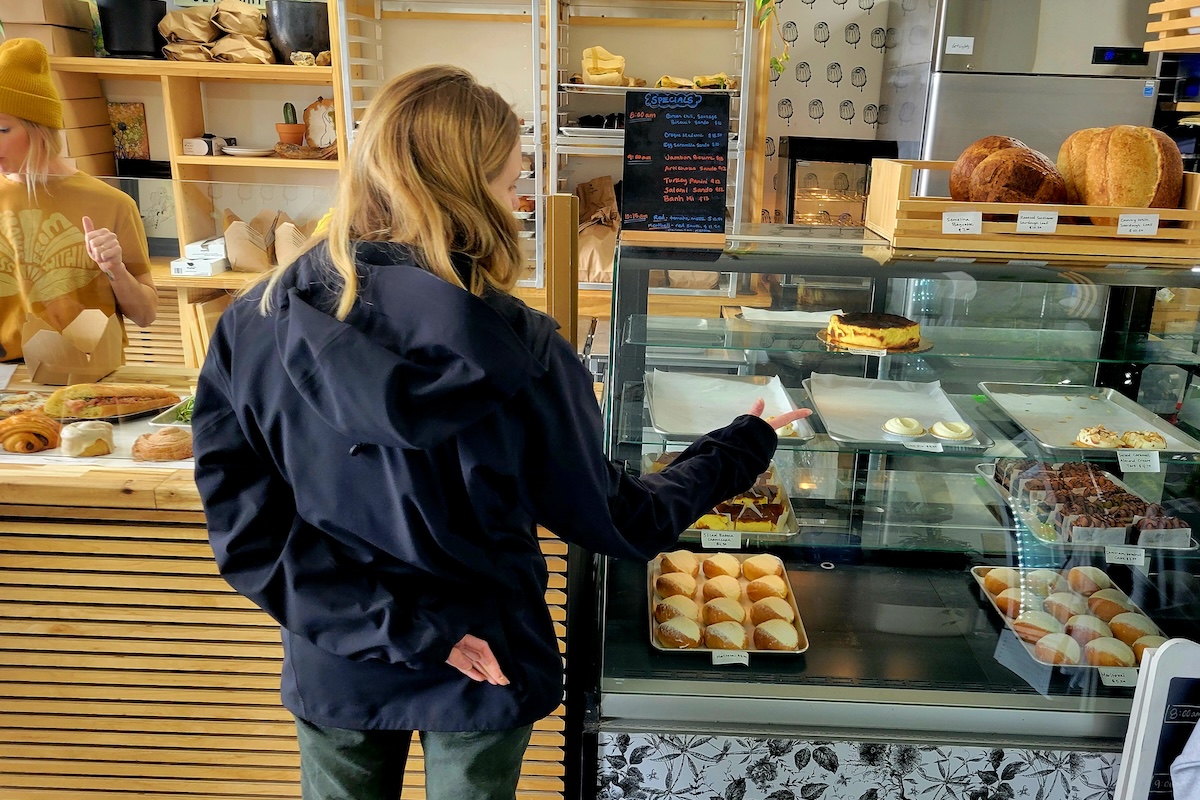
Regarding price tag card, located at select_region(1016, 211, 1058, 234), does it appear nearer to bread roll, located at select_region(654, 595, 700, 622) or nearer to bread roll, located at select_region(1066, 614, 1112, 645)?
bread roll, located at select_region(1066, 614, 1112, 645)

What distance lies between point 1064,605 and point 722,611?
744 millimetres

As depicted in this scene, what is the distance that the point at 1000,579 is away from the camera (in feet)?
6.64

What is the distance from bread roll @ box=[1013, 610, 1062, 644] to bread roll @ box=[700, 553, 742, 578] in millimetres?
593

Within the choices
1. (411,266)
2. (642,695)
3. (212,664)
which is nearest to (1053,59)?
(642,695)

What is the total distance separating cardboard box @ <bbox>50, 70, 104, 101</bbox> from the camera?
3793 mm

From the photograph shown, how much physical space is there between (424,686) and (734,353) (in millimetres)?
898

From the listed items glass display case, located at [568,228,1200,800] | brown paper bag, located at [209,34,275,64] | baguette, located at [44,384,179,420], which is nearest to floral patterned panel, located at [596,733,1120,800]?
glass display case, located at [568,228,1200,800]

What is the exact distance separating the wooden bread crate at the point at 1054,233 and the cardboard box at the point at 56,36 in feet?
11.4

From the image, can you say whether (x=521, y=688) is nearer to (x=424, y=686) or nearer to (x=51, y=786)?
(x=424, y=686)

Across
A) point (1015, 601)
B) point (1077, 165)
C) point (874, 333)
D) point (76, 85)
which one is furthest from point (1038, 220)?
point (76, 85)

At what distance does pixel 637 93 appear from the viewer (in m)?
1.65

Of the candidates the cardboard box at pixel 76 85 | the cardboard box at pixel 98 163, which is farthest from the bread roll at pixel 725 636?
the cardboard box at pixel 76 85

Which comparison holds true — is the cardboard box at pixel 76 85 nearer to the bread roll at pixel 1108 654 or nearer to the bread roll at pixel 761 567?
the bread roll at pixel 761 567

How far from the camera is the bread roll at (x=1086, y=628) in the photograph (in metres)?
1.89
